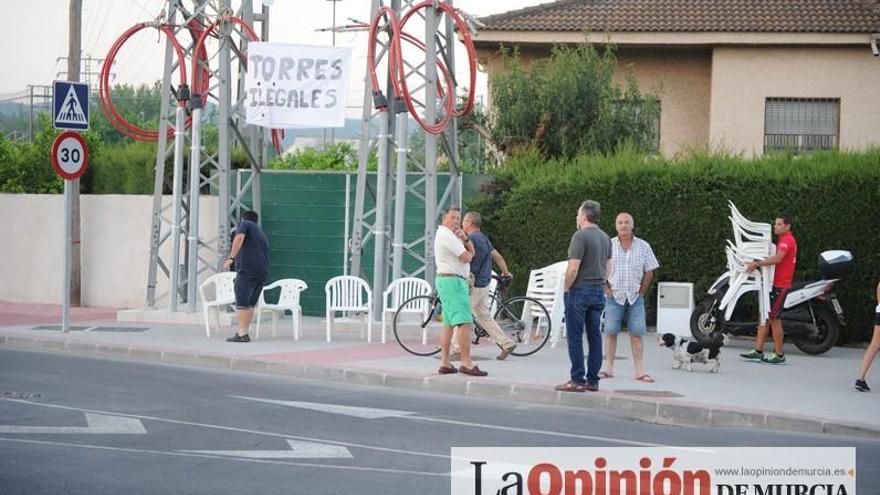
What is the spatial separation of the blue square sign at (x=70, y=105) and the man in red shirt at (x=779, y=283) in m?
10.1

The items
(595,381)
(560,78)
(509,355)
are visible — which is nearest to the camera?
(595,381)

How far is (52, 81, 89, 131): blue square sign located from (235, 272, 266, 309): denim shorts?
350cm

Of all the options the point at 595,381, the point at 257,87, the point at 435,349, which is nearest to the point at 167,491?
the point at 595,381

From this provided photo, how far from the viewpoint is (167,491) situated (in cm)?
880

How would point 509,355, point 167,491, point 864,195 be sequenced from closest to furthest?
point 167,491 → point 509,355 → point 864,195

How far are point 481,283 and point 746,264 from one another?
12.7 ft

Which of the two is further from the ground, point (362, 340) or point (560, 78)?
point (560, 78)

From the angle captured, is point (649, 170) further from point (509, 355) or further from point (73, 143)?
point (73, 143)

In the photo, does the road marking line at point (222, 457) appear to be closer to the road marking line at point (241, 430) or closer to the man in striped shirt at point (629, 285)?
the road marking line at point (241, 430)

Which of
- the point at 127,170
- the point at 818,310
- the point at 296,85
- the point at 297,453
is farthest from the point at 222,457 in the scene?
the point at 127,170

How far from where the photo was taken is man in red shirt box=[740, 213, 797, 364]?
17.5m

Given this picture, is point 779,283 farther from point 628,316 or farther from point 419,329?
point 419,329

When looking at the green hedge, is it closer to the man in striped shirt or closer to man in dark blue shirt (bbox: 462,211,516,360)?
man in dark blue shirt (bbox: 462,211,516,360)

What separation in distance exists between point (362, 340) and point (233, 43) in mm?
5487
